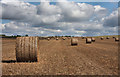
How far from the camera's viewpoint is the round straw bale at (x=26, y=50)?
39.2ft

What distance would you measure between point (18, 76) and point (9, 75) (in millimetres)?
619

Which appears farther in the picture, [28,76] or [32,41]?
[32,41]

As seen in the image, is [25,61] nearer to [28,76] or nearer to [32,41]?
[32,41]

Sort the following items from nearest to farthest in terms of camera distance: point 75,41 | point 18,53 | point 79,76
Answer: point 79,76 < point 18,53 < point 75,41

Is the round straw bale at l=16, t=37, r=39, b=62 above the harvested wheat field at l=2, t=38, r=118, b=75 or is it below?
above

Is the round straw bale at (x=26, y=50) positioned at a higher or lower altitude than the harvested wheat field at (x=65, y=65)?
higher

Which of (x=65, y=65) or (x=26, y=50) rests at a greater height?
(x=26, y=50)

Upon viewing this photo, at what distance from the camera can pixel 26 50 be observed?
39.3 ft

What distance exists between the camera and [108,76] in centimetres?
802

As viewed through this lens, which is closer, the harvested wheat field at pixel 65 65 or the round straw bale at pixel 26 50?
the harvested wheat field at pixel 65 65

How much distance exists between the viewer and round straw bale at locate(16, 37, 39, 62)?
11961mm

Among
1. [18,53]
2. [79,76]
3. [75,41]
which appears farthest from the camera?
[75,41]

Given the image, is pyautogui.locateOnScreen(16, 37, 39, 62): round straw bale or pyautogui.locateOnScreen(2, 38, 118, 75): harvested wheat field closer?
pyautogui.locateOnScreen(2, 38, 118, 75): harvested wheat field

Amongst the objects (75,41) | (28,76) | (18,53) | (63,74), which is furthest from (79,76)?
(75,41)
